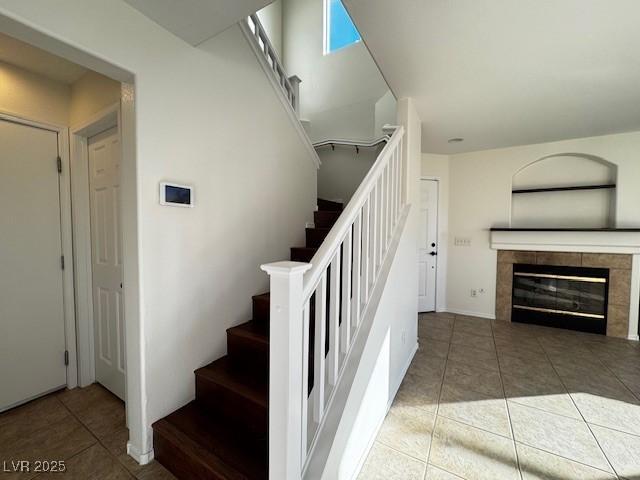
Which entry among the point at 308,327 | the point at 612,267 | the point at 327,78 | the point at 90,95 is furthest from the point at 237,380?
the point at 327,78

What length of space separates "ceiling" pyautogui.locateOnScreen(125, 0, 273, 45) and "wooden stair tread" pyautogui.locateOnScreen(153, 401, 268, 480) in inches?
83.9

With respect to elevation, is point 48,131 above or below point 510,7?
below

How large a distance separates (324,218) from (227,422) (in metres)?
1.86

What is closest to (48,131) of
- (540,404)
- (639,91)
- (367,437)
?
(367,437)

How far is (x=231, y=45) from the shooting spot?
6.25 feet

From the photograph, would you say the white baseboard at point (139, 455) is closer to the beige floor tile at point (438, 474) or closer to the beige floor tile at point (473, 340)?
the beige floor tile at point (438, 474)

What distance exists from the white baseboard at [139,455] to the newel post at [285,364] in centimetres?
95

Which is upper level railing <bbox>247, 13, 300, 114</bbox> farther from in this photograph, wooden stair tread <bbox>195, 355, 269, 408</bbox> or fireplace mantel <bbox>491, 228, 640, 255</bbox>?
fireplace mantel <bbox>491, 228, 640, 255</bbox>

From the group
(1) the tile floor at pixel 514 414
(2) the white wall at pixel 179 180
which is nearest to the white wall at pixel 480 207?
(1) the tile floor at pixel 514 414

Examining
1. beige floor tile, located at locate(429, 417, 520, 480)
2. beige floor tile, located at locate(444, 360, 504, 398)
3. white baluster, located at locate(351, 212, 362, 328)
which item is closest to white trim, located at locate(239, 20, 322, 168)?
white baluster, located at locate(351, 212, 362, 328)

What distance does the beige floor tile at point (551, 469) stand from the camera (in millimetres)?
1400

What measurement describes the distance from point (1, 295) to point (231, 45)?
2300mm

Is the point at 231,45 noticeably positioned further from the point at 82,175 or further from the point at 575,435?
the point at 575,435

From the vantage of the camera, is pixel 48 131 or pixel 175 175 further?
pixel 48 131
